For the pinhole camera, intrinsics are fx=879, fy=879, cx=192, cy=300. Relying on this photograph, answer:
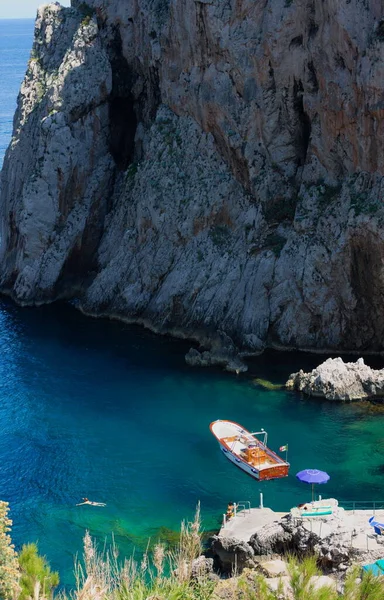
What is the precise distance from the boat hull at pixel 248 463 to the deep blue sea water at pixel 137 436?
46 centimetres

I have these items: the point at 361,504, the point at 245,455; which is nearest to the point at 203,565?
the point at 361,504

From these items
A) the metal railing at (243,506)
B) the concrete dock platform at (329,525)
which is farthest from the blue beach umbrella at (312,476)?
the metal railing at (243,506)

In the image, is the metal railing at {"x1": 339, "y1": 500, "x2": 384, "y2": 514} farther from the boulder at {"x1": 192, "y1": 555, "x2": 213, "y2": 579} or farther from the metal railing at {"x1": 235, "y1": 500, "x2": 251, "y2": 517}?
the boulder at {"x1": 192, "y1": 555, "x2": 213, "y2": 579}

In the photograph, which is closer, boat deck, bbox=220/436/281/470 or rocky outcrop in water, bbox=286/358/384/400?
boat deck, bbox=220/436/281/470

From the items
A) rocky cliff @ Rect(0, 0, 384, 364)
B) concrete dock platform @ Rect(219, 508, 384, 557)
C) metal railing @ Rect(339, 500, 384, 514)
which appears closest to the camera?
concrete dock platform @ Rect(219, 508, 384, 557)

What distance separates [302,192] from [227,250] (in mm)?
7790

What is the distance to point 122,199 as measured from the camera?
7944cm

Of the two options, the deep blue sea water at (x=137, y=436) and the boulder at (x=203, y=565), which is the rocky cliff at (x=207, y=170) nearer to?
the deep blue sea water at (x=137, y=436)

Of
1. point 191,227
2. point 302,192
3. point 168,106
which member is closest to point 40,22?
point 168,106

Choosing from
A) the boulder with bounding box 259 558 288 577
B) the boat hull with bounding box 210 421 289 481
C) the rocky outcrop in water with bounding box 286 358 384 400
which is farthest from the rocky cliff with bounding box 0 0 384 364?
the boulder with bounding box 259 558 288 577

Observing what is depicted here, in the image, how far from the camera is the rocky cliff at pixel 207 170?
61.5 metres

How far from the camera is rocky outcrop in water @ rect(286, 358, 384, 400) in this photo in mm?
56969

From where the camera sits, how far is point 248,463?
48812 mm

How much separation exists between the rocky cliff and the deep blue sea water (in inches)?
191
